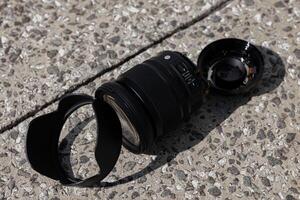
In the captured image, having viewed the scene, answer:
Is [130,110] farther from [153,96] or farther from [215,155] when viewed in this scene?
[215,155]

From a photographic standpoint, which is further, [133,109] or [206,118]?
[206,118]

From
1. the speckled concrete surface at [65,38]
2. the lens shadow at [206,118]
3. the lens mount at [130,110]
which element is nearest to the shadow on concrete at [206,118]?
the lens shadow at [206,118]

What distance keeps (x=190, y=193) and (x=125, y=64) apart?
0.50 metres

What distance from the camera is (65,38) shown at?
211 centimetres

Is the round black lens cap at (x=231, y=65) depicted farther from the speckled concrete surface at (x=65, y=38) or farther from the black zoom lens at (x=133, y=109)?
the speckled concrete surface at (x=65, y=38)

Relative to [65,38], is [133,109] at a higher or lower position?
higher

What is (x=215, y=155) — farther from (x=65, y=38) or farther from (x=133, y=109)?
(x=65, y=38)

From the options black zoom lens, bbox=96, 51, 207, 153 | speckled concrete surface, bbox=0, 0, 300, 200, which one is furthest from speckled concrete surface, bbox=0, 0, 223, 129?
black zoom lens, bbox=96, 51, 207, 153

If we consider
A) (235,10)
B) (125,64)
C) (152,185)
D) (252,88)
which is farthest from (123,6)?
(152,185)

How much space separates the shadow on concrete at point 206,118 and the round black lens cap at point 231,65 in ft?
0.18

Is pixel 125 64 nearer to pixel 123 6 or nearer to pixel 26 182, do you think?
pixel 123 6

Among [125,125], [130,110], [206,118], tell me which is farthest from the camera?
[206,118]

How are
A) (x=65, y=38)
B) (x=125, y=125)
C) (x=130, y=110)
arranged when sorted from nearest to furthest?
(x=130, y=110) < (x=125, y=125) < (x=65, y=38)

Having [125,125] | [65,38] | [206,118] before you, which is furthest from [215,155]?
[65,38]
